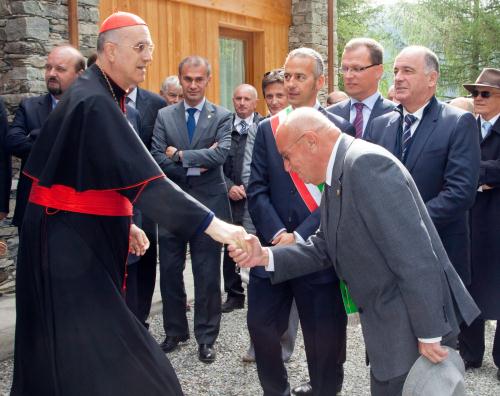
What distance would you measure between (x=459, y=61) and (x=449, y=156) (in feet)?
57.4

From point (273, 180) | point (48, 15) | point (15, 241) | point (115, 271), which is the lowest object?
point (15, 241)

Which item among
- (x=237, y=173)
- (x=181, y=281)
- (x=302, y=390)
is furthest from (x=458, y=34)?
(x=302, y=390)

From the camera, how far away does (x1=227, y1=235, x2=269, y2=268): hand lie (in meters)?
3.34

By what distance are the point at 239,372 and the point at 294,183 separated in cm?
162

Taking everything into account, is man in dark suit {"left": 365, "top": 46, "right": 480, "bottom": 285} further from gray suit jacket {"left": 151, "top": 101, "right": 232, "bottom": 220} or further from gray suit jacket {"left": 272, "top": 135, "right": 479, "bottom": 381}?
gray suit jacket {"left": 151, "top": 101, "right": 232, "bottom": 220}

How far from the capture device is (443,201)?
4.07 meters

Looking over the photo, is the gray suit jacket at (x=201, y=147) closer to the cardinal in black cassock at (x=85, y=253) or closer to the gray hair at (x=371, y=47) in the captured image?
the gray hair at (x=371, y=47)

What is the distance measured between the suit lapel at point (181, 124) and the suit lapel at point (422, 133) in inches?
77.2

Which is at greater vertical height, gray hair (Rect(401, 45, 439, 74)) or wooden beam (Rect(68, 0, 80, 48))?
wooden beam (Rect(68, 0, 80, 48))

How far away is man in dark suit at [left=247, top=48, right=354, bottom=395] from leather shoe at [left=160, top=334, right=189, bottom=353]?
4.61 feet

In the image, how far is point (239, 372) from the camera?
4.89 m

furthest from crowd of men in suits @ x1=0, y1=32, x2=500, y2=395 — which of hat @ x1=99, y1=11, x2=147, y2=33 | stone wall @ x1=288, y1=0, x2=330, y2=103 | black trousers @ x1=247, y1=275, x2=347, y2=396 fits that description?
stone wall @ x1=288, y1=0, x2=330, y2=103

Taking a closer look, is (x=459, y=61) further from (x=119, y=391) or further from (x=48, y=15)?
(x=119, y=391)

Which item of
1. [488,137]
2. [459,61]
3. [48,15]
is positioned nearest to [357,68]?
[488,137]
